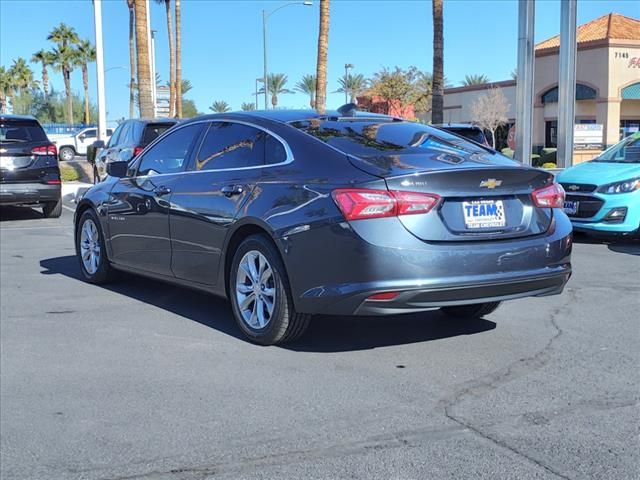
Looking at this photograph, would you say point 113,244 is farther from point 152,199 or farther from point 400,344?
point 400,344

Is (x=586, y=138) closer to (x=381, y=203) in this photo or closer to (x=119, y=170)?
(x=119, y=170)

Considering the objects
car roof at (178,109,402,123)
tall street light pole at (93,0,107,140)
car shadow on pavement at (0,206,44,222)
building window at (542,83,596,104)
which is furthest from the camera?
building window at (542,83,596,104)

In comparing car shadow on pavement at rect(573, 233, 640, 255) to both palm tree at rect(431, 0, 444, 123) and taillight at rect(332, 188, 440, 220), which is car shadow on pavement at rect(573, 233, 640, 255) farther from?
palm tree at rect(431, 0, 444, 123)

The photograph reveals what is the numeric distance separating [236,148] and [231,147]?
0.07m

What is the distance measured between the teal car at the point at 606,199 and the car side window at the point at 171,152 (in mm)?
5827

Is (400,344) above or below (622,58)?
below

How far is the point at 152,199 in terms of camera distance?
6500 mm

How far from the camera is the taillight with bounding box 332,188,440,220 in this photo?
4.59 m

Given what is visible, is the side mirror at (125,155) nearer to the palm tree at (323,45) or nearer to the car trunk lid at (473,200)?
the palm tree at (323,45)

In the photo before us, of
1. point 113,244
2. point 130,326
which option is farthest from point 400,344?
point 113,244

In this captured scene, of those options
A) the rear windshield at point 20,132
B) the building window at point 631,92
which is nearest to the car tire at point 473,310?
the rear windshield at point 20,132

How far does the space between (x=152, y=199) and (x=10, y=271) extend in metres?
3.07

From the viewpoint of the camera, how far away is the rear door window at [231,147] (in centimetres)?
561

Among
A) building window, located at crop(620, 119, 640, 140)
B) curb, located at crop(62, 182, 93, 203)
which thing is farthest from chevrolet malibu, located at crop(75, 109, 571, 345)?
building window, located at crop(620, 119, 640, 140)
